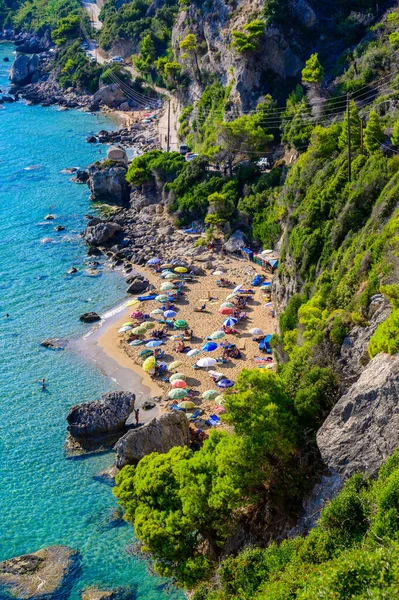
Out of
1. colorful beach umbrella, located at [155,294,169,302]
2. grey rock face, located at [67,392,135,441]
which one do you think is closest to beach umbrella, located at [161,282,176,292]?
colorful beach umbrella, located at [155,294,169,302]

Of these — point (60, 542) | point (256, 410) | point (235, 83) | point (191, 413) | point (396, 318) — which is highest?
point (235, 83)

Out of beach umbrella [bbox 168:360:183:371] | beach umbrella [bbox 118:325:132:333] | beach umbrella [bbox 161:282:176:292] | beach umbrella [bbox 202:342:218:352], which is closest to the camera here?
beach umbrella [bbox 168:360:183:371]

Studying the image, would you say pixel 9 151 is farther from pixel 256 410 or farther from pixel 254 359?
pixel 256 410

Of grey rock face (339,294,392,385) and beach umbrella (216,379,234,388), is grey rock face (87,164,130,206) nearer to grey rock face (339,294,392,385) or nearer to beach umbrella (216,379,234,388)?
beach umbrella (216,379,234,388)

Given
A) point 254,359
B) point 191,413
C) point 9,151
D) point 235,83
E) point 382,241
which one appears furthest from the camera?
point 9,151

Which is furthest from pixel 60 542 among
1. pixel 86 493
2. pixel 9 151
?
pixel 9 151

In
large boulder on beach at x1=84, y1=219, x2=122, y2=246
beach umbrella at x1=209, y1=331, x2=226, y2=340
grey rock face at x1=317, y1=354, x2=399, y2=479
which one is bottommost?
beach umbrella at x1=209, y1=331, x2=226, y2=340

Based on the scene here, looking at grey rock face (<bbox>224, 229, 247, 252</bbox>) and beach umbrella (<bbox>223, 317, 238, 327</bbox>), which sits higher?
grey rock face (<bbox>224, 229, 247, 252</bbox>)
